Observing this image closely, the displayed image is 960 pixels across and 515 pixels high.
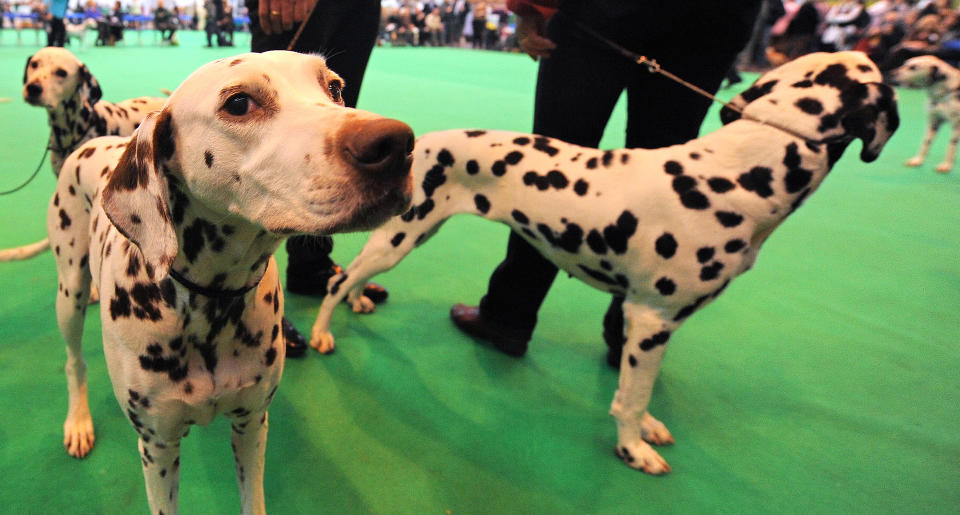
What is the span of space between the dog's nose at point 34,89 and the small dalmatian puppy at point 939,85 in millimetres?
7377

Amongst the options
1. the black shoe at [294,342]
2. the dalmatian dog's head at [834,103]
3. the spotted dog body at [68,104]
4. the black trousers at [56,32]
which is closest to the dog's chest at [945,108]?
the dalmatian dog's head at [834,103]

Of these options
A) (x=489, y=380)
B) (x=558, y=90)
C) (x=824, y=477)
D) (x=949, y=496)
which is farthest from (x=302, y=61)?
(x=949, y=496)

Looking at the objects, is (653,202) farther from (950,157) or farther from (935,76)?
(950,157)

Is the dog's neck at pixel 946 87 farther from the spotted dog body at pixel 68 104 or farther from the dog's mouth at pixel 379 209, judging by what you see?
the spotted dog body at pixel 68 104

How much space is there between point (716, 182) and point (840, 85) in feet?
1.40

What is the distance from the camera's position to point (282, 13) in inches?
77.2

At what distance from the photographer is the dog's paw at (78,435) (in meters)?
1.81

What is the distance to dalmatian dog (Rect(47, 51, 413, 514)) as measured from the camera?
931 millimetres

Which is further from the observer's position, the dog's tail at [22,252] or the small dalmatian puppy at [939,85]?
the small dalmatian puppy at [939,85]

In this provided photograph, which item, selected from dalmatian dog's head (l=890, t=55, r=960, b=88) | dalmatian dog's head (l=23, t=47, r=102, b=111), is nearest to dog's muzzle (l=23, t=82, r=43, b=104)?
dalmatian dog's head (l=23, t=47, r=102, b=111)

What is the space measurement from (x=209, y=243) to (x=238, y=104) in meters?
0.29

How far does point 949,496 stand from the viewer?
191 cm

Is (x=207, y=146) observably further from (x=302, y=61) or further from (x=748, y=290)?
(x=748, y=290)

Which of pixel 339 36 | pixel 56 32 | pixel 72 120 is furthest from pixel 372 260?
pixel 56 32
